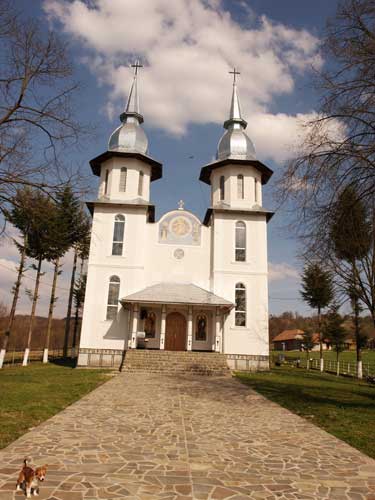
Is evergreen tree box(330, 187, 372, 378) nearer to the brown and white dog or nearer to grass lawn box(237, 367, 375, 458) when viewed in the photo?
grass lawn box(237, 367, 375, 458)

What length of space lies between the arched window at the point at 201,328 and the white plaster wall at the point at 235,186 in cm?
723

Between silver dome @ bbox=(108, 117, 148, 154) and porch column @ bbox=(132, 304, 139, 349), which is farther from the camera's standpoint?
silver dome @ bbox=(108, 117, 148, 154)

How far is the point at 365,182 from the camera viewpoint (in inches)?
305

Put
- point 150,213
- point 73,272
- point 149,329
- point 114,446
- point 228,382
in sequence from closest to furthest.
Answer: point 114,446, point 228,382, point 149,329, point 150,213, point 73,272

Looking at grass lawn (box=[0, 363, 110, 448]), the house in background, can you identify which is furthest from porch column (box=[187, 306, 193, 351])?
the house in background

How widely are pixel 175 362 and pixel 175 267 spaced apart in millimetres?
6028

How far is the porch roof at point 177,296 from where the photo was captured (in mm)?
20281

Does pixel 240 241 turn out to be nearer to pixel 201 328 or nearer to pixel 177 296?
pixel 177 296

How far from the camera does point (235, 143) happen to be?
25.3 m

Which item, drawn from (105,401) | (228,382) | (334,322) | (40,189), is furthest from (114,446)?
(334,322)

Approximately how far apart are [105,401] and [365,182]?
844 centimetres

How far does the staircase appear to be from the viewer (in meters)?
18.7

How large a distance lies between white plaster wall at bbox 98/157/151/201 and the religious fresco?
2.41 metres

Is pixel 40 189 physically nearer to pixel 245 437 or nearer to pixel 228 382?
pixel 245 437
